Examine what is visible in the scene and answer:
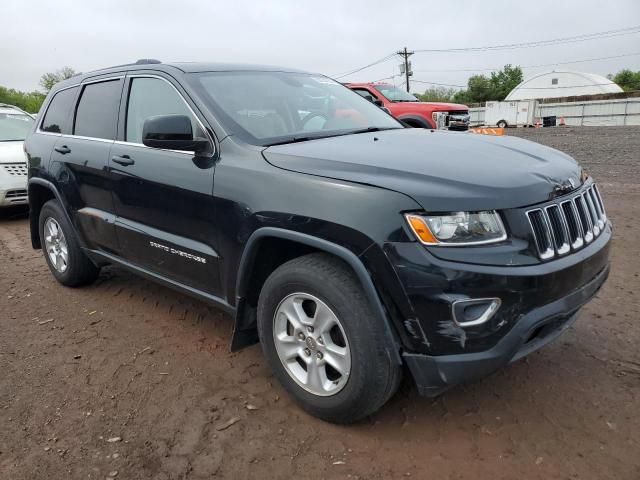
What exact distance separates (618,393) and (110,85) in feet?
13.0

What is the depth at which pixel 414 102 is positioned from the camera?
13.7 metres

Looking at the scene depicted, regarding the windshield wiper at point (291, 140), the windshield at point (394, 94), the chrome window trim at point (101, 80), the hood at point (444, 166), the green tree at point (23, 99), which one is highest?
the green tree at point (23, 99)

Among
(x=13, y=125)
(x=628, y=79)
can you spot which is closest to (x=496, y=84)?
(x=628, y=79)

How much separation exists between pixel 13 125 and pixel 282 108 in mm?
7630

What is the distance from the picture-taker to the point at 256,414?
286 centimetres

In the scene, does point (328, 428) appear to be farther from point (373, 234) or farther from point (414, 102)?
point (414, 102)

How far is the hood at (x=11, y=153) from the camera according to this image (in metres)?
8.02

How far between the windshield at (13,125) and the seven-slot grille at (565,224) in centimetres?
875

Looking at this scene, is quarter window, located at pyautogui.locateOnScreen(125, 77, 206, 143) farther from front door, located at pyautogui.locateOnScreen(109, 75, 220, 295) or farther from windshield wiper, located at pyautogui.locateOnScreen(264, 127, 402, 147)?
windshield wiper, located at pyautogui.locateOnScreen(264, 127, 402, 147)

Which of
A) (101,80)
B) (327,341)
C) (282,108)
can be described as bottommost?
(327,341)

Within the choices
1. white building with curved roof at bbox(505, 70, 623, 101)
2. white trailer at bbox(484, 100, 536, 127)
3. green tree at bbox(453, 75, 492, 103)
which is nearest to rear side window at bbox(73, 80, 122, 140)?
white trailer at bbox(484, 100, 536, 127)

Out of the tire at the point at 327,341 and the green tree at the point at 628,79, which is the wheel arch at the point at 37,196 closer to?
the tire at the point at 327,341

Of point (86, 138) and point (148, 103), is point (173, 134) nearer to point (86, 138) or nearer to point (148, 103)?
point (148, 103)

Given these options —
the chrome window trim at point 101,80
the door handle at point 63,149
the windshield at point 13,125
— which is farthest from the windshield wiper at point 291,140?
the windshield at point 13,125
